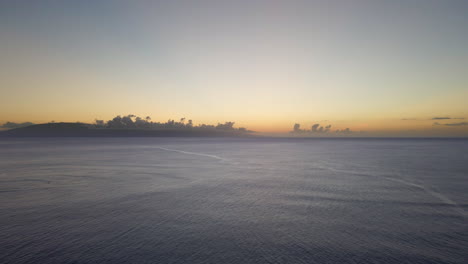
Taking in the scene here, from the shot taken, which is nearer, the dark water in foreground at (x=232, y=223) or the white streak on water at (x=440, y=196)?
the dark water in foreground at (x=232, y=223)

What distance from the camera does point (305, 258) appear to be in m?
4.25

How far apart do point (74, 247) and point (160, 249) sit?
5.46 feet

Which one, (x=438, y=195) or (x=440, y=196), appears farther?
(x=438, y=195)

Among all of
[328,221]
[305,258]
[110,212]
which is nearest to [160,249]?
[305,258]

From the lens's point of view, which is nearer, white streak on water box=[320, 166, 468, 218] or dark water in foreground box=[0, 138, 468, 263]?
dark water in foreground box=[0, 138, 468, 263]

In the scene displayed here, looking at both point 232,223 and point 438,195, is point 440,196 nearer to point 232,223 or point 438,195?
point 438,195

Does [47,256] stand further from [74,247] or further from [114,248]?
[114,248]

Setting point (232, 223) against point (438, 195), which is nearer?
point (232, 223)

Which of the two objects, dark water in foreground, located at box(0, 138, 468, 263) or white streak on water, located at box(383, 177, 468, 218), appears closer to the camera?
dark water in foreground, located at box(0, 138, 468, 263)

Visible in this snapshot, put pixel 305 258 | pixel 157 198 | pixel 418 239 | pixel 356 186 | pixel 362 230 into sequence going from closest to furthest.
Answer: pixel 305 258 < pixel 418 239 < pixel 362 230 < pixel 157 198 < pixel 356 186

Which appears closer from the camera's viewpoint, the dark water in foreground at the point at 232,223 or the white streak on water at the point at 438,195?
the dark water in foreground at the point at 232,223

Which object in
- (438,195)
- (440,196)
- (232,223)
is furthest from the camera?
(438,195)

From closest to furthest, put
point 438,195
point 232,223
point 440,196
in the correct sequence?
point 232,223, point 440,196, point 438,195

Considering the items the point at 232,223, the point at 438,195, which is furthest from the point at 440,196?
the point at 232,223
